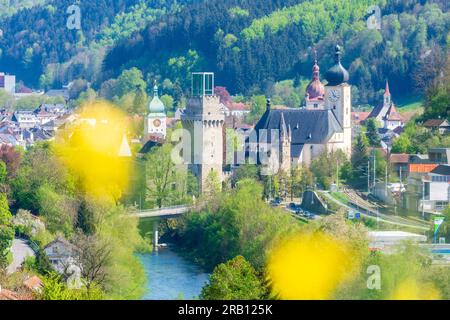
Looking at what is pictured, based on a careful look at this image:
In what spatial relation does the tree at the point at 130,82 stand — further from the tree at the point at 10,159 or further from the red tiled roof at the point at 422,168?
the red tiled roof at the point at 422,168

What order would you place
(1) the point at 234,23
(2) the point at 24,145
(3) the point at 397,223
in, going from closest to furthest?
1. (3) the point at 397,223
2. (2) the point at 24,145
3. (1) the point at 234,23

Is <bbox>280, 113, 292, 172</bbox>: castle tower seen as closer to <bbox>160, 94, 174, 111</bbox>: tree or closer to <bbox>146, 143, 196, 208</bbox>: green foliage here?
<bbox>146, 143, 196, 208</bbox>: green foliage

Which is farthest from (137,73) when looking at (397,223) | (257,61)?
(397,223)

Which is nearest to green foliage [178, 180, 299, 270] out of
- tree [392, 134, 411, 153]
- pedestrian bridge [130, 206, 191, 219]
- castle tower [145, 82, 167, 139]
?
pedestrian bridge [130, 206, 191, 219]

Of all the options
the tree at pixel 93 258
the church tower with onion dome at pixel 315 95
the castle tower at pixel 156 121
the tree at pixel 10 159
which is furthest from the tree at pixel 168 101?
the tree at pixel 93 258

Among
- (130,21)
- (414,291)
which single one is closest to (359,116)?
(414,291)
